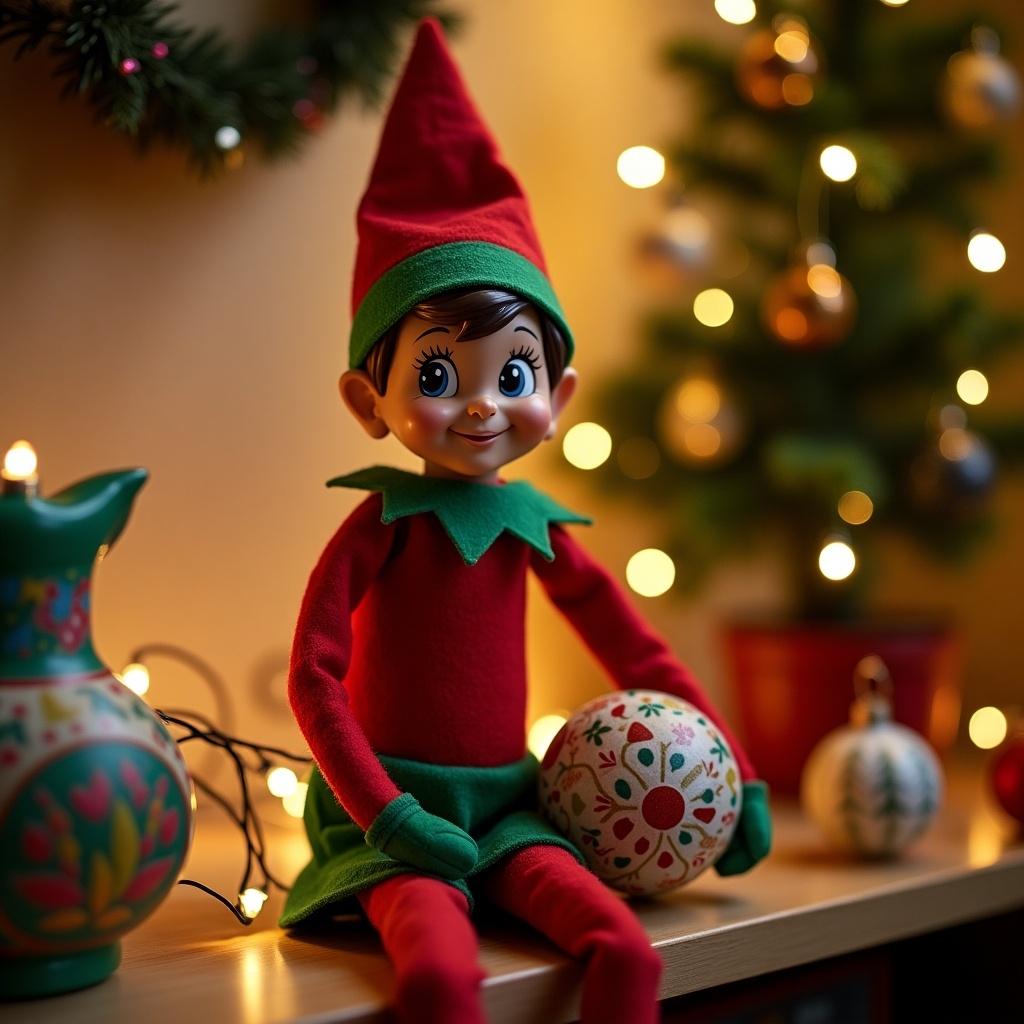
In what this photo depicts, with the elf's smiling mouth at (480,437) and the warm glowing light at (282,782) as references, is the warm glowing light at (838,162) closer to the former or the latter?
the elf's smiling mouth at (480,437)

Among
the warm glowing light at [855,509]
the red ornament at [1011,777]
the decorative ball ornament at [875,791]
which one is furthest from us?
the warm glowing light at [855,509]

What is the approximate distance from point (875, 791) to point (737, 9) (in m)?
0.88

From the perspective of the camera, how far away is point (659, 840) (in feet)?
2.57

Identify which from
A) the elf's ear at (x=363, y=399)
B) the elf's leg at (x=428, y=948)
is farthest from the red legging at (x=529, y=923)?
the elf's ear at (x=363, y=399)

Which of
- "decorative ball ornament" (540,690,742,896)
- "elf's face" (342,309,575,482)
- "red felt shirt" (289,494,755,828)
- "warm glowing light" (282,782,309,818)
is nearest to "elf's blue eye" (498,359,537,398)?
"elf's face" (342,309,575,482)

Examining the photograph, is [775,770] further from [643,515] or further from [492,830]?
[492,830]

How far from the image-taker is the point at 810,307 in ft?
4.03

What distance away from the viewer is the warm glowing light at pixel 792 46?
1.24 metres

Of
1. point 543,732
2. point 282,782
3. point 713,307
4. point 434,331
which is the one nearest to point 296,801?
point 282,782

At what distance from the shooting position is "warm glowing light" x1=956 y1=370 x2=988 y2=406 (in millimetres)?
1384

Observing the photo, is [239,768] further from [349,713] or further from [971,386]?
[971,386]

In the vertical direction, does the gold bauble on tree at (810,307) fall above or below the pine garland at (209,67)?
below

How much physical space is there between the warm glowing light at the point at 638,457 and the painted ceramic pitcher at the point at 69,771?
0.80 m

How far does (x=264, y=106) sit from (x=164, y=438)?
1.02 ft
